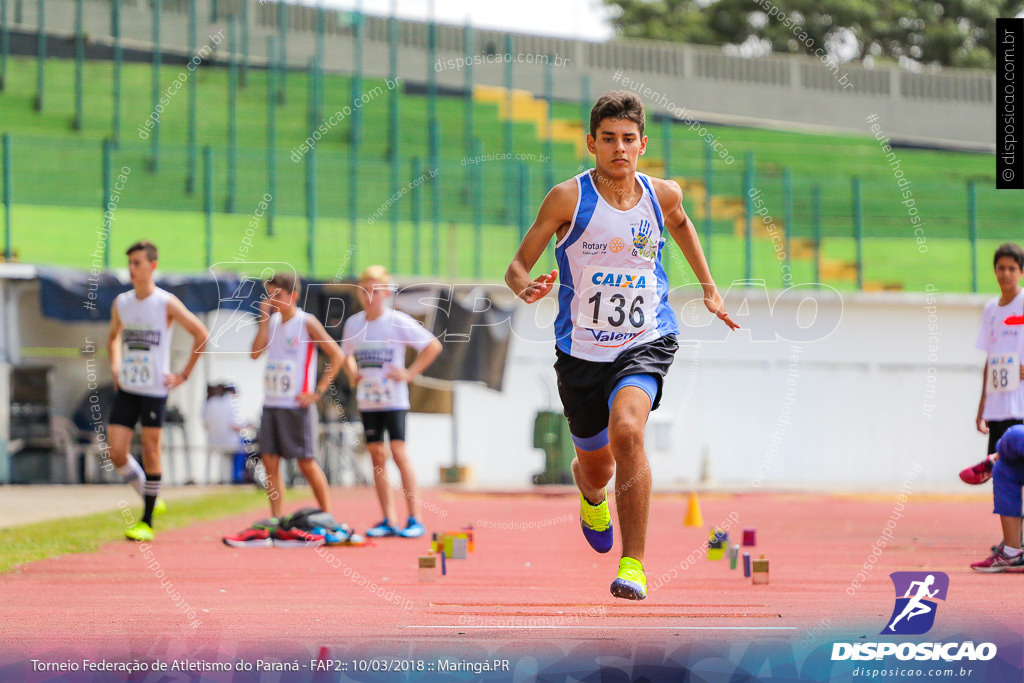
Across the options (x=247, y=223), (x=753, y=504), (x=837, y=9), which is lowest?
(x=753, y=504)

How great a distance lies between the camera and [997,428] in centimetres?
928

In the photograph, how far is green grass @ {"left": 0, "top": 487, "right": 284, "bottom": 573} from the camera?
Answer: 31.1 feet

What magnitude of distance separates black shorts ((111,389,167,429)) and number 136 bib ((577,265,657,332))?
17.8 ft

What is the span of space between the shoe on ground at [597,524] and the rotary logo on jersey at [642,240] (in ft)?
4.63

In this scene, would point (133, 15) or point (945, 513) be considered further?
point (133, 15)

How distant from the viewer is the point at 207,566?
8.87 metres

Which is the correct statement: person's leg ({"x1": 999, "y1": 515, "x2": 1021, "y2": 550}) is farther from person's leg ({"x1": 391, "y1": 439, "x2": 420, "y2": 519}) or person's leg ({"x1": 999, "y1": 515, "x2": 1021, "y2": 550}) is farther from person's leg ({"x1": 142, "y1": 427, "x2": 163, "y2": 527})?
person's leg ({"x1": 142, "y1": 427, "x2": 163, "y2": 527})

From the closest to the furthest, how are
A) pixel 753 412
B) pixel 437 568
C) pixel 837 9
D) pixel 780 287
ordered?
pixel 437 568 < pixel 753 412 < pixel 780 287 < pixel 837 9

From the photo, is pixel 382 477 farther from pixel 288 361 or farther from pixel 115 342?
pixel 115 342

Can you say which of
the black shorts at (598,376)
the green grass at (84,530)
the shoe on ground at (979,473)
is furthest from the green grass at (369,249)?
the black shorts at (598,376)

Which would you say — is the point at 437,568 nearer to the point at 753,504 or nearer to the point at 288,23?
the point at 753,504

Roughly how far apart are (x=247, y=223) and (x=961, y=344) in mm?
11941

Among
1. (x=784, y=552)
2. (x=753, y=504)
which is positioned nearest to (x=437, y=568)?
(x=784, y=552)

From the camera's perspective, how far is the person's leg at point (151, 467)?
1084 centimetres
